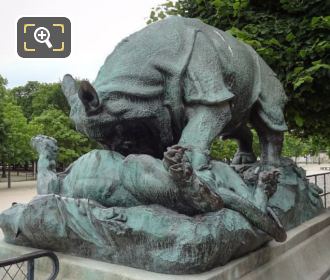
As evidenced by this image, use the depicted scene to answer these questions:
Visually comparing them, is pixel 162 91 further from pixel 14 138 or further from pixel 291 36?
pixel 14 138

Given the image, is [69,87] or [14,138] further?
[14,138]

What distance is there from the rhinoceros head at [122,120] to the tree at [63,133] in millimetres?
22824

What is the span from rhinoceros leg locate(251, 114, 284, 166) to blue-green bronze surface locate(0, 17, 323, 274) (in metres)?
0.05

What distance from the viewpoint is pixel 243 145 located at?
5.09m

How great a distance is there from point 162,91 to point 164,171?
0.86m

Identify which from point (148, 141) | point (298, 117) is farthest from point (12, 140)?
point (148, 141)

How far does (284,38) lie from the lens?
6422mm

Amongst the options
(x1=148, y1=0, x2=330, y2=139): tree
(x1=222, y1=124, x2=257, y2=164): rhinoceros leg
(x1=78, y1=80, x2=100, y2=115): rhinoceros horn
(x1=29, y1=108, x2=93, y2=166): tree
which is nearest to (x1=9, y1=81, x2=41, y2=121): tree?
(x1=29, y1=108, x2=93, y2=166): tree

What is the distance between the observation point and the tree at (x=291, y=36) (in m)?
5.96

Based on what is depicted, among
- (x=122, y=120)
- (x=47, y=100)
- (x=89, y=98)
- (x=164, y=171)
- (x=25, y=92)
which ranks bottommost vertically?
(x=25, y=92)

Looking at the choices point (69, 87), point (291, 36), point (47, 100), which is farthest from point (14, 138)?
point (69, 87)

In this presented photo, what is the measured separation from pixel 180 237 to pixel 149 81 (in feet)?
4.15

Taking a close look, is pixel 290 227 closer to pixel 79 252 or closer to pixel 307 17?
pixel 79 252

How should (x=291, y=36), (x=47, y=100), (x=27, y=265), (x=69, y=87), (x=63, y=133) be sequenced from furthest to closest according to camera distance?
(x=47, y=100)
(x=63, y=133)
(x=291, y=36)
(x=69, y=87)
(x=27, y=265)
